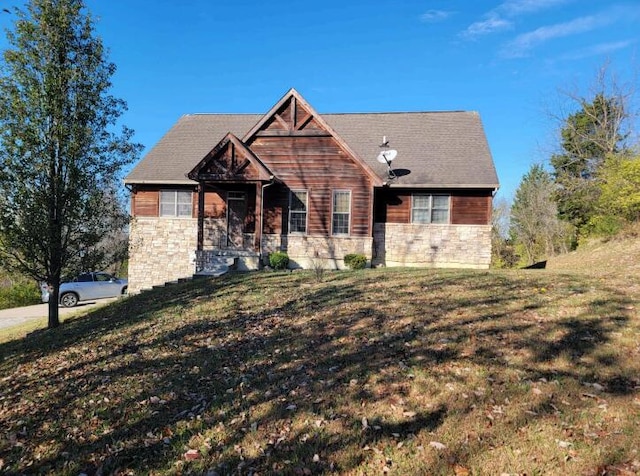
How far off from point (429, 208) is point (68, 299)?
16773 millimetres

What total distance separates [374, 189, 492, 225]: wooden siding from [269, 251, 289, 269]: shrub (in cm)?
413

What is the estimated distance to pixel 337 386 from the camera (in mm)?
4715

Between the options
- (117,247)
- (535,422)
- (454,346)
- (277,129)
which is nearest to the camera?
(535,422)

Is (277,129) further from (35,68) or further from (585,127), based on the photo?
(585,127)

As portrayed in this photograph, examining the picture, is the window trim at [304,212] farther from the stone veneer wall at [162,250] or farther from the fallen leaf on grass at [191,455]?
the fallen leaf on grass at [191,455]

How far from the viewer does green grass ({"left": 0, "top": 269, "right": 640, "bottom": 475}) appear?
11.4ft

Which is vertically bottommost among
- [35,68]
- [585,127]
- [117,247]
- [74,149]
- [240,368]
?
[240,368]

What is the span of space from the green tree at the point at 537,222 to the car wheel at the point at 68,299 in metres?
33.2

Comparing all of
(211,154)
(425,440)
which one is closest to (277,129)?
(211,154)

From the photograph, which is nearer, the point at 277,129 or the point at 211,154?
the point at 211,154

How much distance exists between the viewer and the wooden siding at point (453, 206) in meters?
16.2

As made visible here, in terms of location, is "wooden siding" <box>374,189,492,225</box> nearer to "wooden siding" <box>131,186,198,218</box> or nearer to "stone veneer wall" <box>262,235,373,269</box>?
"stone veneer wall" <box>262,235,373,269</box>

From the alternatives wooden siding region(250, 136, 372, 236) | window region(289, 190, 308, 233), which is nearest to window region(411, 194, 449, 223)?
wooden siding region(250, 136, 372, 236)

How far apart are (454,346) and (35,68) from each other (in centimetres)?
1125
